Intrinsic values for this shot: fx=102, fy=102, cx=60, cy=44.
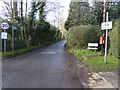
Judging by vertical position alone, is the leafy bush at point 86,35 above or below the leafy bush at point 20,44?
above

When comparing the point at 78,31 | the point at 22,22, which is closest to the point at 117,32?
the point at 78,31

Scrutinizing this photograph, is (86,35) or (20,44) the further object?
(20,44)

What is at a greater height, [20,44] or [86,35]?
[86,35]

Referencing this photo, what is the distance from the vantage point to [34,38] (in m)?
18.5

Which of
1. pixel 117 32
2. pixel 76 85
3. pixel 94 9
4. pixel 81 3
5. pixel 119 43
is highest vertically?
pixel 81 3

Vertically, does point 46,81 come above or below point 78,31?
below

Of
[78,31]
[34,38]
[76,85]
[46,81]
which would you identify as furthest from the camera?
[34,38]

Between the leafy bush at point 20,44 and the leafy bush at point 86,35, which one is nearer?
the leafy bush at point 86,35

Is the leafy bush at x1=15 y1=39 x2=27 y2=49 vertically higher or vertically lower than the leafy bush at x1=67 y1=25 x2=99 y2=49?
lower

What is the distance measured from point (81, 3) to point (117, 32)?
11.9 metres

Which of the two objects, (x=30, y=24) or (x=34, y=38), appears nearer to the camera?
(x=30, y=24)

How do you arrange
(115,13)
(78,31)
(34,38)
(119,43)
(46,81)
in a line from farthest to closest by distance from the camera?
(34,38) → (115,13) → (78,31) → (119,43) → (46,81)

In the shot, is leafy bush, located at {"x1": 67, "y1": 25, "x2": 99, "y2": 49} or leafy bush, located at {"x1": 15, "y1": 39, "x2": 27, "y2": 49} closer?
leafy bush, located at {"x1": 67, "y1": 25, "x2": 99, "y2": 49}

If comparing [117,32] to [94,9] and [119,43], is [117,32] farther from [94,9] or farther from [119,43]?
[94,9]
